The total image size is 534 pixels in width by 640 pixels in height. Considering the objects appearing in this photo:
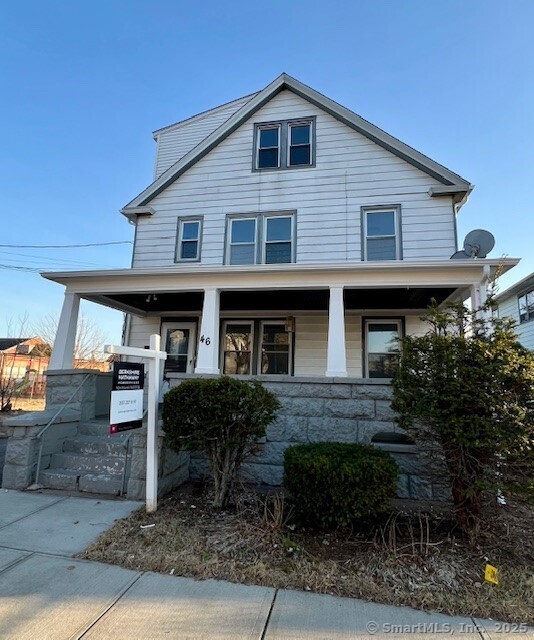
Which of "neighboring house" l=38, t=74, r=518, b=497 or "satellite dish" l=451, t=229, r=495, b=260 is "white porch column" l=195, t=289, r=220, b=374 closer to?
"neighboring house" l=38, t=74, r=518, b=497

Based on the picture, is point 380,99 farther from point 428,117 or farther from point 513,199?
point 513,199

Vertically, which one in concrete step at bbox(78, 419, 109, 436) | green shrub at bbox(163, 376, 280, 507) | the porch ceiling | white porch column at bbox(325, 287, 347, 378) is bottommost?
concrete step at bbox(78, 419, 109, 436)

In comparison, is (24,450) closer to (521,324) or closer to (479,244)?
(479,244)

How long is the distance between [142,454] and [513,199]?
35.5 feet

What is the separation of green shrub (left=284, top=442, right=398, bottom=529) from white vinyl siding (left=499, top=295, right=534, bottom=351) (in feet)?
41.8

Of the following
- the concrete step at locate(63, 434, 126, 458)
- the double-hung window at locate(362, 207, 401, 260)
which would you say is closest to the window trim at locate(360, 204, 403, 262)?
the double-hung window at locate(362, 207, 401, 260)

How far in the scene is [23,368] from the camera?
1753cm

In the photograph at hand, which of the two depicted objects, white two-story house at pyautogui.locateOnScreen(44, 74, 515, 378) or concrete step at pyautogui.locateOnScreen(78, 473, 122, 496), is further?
white two-story house at pyautogui.locateOnScreen(44, 74, 515, 378)

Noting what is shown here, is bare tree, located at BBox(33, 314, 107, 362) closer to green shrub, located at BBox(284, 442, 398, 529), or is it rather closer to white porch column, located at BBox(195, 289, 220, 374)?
white porch column, located at BBox(195, 289, 220, 374)

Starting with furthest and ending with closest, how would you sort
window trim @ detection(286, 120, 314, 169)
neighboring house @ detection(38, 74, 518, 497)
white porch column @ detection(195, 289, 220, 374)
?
window trim @ detection(286, 120, 314, 169), neighboring house @ detection(38, 74, 518, 497), white porch column @ detection(195, 289, 220, 374)

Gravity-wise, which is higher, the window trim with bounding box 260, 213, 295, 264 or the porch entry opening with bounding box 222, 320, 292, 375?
the window trim with bounding box 260, 213, 295, 264

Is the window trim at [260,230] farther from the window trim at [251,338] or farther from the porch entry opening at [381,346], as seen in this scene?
the porch entry opening at [381,346]

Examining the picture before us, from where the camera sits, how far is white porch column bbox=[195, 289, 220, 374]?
20.4 ft

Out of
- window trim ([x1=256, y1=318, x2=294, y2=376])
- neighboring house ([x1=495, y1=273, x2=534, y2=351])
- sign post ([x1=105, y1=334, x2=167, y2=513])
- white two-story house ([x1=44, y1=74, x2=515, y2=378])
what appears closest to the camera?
sign post ([x1=105, y1=334, x2=167, y2=513])
